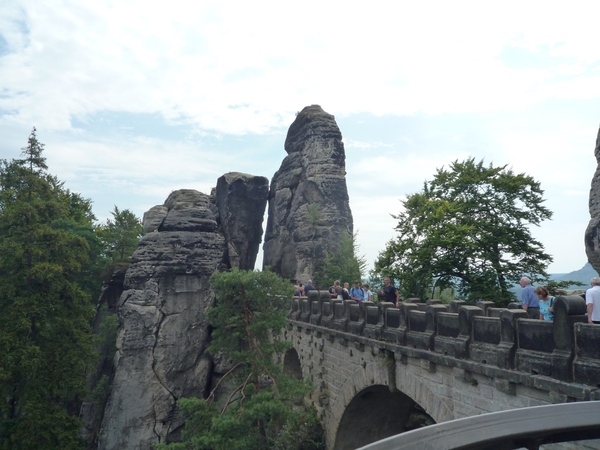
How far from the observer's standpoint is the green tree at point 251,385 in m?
12.5

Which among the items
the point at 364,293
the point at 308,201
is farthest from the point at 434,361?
the point at 308,201

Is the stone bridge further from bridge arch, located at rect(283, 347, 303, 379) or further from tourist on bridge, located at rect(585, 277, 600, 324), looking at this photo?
bridge arch, located at rect(283, 347, 303, 379)

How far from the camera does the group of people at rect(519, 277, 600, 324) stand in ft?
21.2

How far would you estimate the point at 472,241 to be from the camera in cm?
2109

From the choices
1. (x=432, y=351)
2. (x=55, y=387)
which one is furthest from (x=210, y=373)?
(x=432, y=351)

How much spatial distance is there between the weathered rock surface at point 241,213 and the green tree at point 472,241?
604 inches

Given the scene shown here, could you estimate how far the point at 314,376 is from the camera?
16531mm

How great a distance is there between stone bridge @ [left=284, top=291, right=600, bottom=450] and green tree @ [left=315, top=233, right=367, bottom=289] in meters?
13.6

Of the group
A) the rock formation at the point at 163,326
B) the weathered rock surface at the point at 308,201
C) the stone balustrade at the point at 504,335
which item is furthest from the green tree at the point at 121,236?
the stone balustrade at the point at 504,335

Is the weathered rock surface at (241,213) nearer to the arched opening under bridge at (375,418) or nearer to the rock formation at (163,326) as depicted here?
the rock formation at (163,326)

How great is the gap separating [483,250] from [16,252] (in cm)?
2128

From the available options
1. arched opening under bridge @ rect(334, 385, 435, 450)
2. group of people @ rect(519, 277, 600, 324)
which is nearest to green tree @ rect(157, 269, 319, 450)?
arched opening under bridge @ rect(334, 385, 435, 450)

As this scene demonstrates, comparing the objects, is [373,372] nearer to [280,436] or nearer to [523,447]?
[280,436]

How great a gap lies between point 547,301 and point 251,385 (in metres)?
9.23
